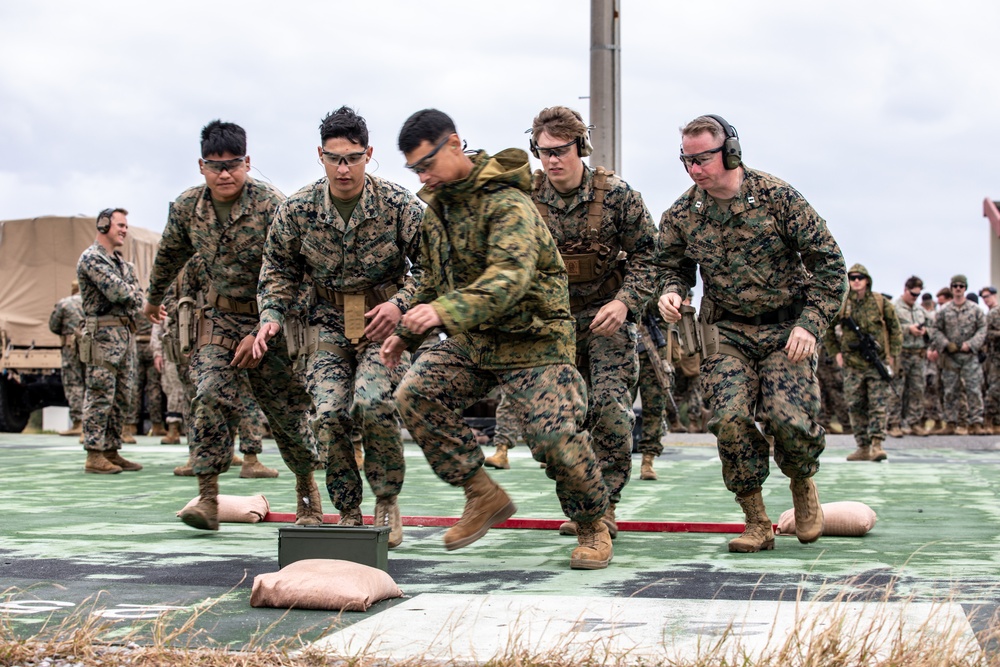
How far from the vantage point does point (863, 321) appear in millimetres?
15234

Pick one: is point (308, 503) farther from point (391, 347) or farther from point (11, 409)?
point (11, 409)

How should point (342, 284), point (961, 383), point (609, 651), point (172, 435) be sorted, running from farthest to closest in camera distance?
point (961, 383)
point (172, 435)
point (342, 284)
point (609, 651)

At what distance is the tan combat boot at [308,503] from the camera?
7.18 meters

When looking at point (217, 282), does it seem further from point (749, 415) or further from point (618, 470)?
point (749, 415)

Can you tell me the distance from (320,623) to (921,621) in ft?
6.35

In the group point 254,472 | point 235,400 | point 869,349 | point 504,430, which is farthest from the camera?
point 869,349

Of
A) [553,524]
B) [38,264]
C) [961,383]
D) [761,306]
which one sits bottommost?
[553,524]

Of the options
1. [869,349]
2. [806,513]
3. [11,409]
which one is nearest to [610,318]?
[806,513]

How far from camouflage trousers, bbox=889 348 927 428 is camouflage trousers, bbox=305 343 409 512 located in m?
15.1

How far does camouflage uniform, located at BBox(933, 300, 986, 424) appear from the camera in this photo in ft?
69.2

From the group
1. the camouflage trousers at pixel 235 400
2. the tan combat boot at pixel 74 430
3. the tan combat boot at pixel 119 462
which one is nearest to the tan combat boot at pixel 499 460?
the tan combat boot at pixel 119 462

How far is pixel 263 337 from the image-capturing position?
6.20 m

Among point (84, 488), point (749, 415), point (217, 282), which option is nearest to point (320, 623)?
point (749, 415)

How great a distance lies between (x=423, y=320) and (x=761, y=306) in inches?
84.2
